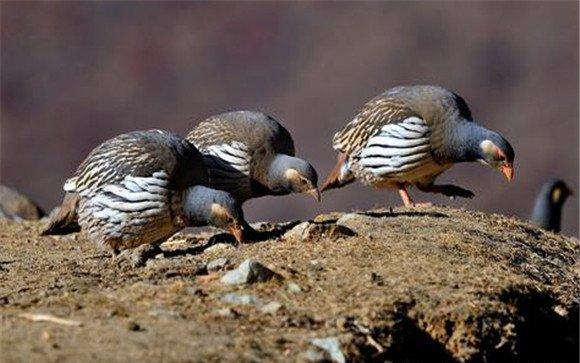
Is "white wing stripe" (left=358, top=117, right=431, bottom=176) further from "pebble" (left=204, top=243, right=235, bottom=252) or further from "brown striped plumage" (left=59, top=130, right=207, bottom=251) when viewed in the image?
"pebble" (left=204, top=243, right=235, bottom=252)

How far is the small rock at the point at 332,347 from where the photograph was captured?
7516 millimetres

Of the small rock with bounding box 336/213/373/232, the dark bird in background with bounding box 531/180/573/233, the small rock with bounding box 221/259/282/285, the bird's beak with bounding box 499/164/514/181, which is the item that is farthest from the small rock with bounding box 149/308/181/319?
the dark bird in background with bounding box 531/180/573/233

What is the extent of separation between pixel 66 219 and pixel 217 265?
3.05m

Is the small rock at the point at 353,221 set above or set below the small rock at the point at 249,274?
below

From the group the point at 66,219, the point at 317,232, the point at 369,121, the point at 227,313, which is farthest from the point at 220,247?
the point at 369,121

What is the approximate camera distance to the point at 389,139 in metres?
13.5

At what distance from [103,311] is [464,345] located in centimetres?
224

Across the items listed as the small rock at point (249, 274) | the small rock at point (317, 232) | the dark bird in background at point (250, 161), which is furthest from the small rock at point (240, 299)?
the dark bird in background at point (250, 161)

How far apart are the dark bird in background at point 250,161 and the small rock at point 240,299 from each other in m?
4.02

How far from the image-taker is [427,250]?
397 inches

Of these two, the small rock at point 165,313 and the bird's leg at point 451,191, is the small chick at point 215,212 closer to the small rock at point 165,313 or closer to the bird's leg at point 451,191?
the small rock at point 165,313

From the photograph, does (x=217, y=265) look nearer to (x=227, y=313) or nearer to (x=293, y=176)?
(x=227, y=313)

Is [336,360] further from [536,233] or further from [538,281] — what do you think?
[536,233]

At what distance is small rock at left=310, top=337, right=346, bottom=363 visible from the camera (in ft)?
24.7
